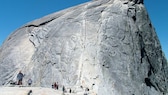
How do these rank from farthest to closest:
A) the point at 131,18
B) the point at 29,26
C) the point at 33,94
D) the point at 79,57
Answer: the point at 29,26 < the point at 131,18 < the point at 79,57 < the point at 33,94

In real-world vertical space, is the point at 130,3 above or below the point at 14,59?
above

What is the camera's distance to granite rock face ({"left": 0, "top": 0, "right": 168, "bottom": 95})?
30.2 m

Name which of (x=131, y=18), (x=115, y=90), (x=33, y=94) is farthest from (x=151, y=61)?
(x=33, y=94)

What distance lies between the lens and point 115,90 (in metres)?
29.0

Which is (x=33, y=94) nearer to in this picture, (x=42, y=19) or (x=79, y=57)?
(x=79, y=57)

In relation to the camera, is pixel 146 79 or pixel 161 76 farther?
pixel 161 76

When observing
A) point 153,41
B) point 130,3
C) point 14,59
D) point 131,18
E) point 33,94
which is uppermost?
point 130,3

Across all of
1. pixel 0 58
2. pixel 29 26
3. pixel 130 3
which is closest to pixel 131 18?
pixel 130 3

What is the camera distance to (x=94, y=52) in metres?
31.3

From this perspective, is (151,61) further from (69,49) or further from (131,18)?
(69,49)

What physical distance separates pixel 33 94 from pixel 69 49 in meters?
13.2

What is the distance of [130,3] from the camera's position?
36.7 m

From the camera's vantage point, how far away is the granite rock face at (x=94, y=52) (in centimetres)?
3020

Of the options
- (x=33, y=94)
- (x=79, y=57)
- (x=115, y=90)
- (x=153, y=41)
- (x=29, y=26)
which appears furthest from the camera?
(x=29, y=26)
